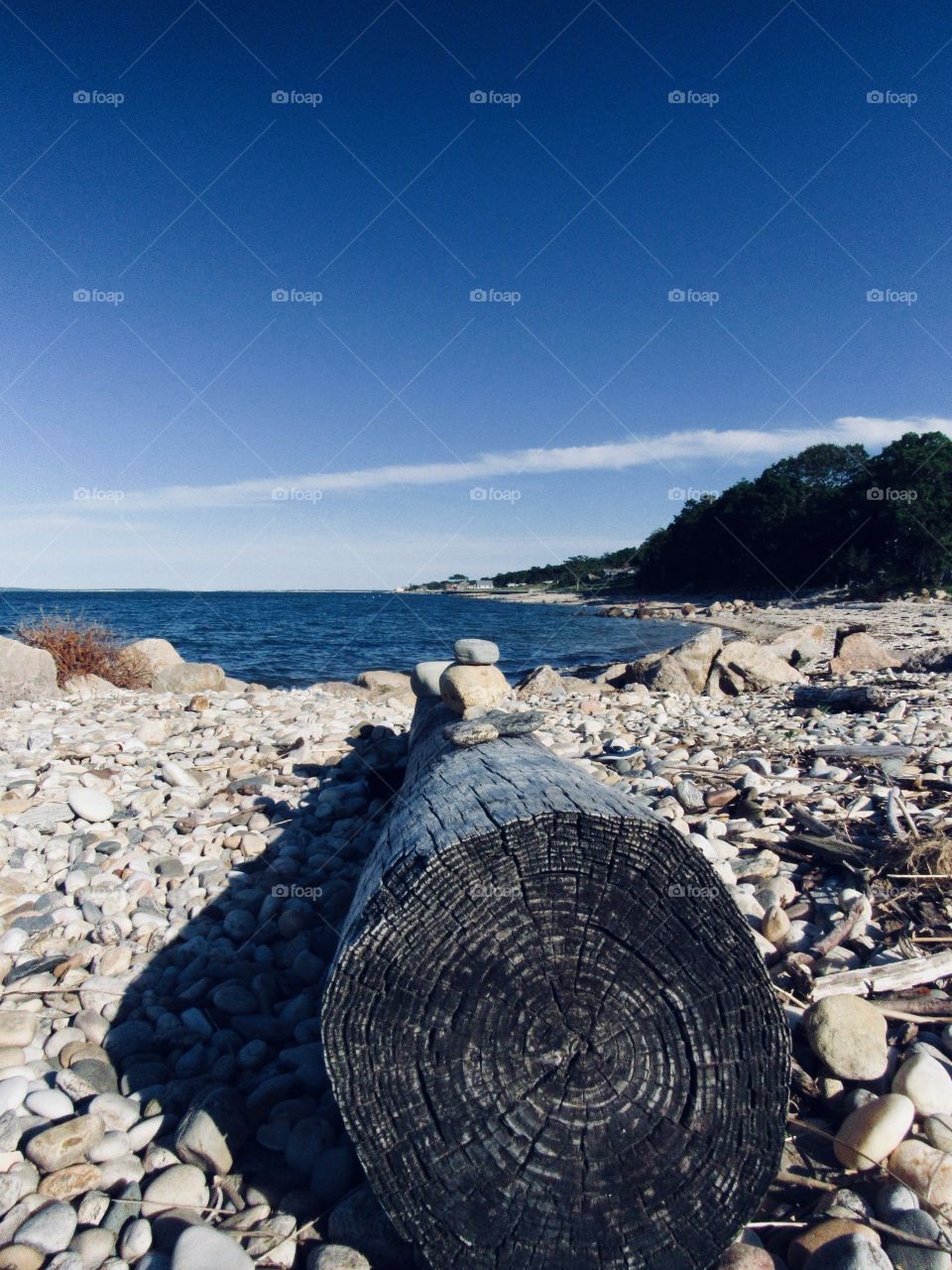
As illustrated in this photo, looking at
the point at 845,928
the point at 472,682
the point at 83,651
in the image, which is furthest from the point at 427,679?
the point at 83,651

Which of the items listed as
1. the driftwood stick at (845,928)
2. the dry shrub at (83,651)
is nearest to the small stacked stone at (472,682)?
the driftwood stick at (845,928)

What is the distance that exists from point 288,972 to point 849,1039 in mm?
2460

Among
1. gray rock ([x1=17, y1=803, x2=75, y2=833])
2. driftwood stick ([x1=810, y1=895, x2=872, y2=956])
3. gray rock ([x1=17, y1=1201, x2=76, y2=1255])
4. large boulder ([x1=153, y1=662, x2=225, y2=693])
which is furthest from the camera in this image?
large boulder ([x1=153, y1=662, x2=225, y2=693])

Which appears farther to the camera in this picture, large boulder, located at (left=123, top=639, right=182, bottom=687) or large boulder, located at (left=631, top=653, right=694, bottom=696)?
large boulder, located at (left=123, top=639, right=182, bottom=687)

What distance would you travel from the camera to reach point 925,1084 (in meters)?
2.40

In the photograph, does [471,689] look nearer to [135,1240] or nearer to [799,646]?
[135,1240]

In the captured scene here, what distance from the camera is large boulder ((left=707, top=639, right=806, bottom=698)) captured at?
40.6ft

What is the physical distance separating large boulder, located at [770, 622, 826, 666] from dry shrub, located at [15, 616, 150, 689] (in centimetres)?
1295

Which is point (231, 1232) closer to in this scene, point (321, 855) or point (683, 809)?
point (321, 855)

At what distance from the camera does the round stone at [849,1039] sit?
8.29 feet

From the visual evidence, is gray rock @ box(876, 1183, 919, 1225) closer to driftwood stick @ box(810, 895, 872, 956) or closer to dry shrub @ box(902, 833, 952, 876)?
driftwood stick @ box(810, 895, 872, 956)

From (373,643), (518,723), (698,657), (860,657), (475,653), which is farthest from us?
(373,643)

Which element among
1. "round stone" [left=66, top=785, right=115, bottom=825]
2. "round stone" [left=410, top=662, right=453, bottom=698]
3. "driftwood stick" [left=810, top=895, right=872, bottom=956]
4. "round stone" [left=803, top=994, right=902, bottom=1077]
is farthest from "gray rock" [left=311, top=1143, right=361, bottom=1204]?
"round stone" [left=410, top=662, right=453, bottom=698]

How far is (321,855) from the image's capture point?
488cm
